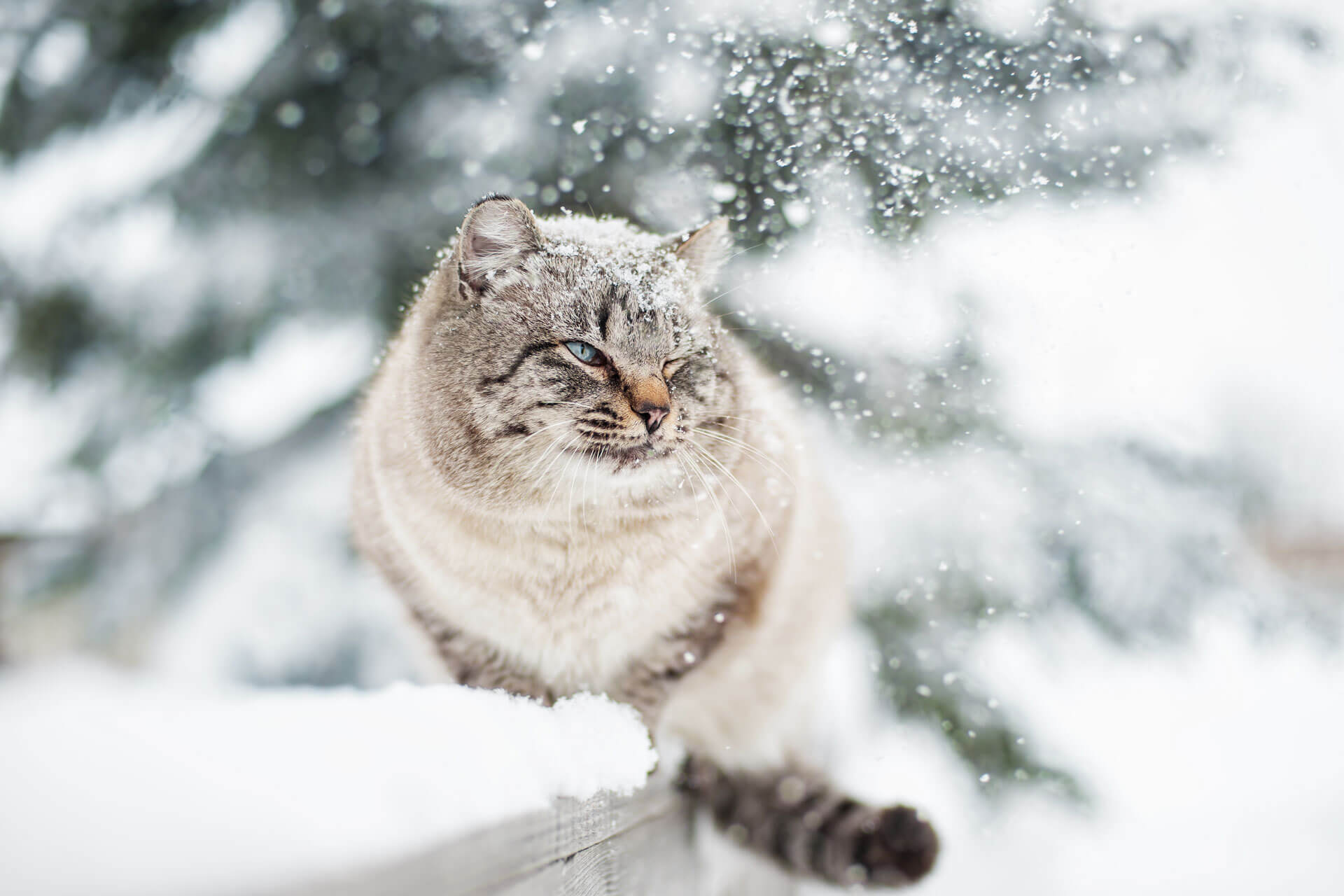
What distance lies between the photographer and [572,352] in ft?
3.39

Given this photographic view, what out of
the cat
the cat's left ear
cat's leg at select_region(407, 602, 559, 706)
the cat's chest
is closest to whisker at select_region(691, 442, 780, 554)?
the cat

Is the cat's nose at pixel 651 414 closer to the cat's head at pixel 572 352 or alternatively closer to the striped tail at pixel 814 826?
the cat's head at pixel 572 352

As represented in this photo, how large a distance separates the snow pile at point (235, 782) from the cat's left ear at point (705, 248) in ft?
2.35

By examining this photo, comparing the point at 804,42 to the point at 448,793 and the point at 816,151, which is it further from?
the point at 448,793

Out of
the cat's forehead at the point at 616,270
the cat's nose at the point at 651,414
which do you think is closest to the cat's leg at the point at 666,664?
the cat's nose at the point at 651,414

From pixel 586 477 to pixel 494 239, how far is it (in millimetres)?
366

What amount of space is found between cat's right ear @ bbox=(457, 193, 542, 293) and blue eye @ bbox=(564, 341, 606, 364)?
5.8 inches

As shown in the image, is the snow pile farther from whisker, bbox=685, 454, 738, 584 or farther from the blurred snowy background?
the blurred snowy background

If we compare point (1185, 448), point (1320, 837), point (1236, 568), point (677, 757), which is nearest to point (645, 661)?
point (677, 757)

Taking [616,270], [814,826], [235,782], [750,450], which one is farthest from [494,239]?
[814,826]

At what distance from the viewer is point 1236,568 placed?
165cm

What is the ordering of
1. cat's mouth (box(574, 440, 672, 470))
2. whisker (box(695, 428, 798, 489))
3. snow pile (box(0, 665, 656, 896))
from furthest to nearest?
whisker (box(695, 428, 798, 489)) → cat's mouth (box(574, 440, 672, 470)) → snow pile (box(0, 665, 656, 896))

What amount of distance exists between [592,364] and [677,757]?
2.70 feet

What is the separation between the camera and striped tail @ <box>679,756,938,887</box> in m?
1.16
